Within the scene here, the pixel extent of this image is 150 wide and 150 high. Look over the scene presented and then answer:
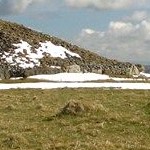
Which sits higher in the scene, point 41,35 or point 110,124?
point 41,35

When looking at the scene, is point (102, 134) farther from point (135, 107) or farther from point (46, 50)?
point (46, 50)

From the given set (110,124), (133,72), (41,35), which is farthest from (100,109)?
(41,35)

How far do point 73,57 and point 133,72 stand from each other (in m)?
11.9

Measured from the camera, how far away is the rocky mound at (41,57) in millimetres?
77062

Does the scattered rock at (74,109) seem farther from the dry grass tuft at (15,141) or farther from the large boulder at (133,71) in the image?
the large boulder at (133,71)

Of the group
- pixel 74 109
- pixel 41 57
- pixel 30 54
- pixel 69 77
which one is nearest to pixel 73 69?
pixel 41 57

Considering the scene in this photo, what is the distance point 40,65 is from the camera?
265 ft

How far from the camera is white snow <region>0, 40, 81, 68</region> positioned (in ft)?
268

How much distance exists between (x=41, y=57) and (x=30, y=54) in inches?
81.8

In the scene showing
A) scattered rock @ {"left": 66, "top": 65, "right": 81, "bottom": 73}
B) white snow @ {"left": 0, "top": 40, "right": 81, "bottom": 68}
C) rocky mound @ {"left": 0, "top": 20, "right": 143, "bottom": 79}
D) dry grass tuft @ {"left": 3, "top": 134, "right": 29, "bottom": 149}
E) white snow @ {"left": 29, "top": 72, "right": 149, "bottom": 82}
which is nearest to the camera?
dry grass tuft @ {"left": 3, "top": 134, "right": 29, "bottom": 149}

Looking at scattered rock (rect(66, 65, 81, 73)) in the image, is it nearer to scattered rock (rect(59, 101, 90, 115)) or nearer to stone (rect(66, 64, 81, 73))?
stone (rect(66, 64, 81, 73))

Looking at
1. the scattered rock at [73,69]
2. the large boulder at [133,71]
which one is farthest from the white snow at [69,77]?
the large boulder at [133,71]

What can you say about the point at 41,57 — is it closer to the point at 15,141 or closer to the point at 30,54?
the point at 30,54

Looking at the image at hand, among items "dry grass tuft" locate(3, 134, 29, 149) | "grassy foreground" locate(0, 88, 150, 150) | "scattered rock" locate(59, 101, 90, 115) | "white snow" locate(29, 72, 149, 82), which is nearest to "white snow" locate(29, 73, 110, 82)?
"white snow" locate(29, 72, 149, 82)
